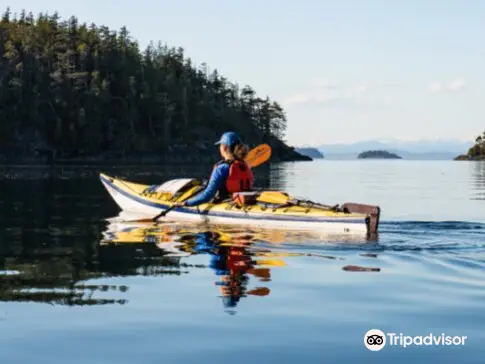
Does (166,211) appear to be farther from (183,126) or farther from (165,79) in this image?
(165,79)

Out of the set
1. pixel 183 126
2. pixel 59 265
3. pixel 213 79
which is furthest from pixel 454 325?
pixel 213 79

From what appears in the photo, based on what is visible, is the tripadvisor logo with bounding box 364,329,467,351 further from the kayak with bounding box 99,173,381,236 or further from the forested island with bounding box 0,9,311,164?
the forested island with bounding box 0,9,311,164

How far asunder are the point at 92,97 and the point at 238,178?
108807 mm

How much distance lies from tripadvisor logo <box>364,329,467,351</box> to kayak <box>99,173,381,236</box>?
8526 mm

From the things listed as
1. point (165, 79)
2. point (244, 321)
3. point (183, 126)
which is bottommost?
point (244, 321)

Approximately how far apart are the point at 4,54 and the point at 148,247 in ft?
382

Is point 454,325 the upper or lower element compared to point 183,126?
lower

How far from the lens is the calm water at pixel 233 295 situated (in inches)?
330

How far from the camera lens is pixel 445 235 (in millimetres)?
18000

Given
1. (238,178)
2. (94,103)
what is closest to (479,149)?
(94,103)

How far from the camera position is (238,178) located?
20.9 m

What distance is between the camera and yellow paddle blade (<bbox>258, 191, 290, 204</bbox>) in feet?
64.7

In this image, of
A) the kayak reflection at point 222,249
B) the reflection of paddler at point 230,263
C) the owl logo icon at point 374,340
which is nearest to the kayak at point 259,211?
the kayak reflection at point 222,249

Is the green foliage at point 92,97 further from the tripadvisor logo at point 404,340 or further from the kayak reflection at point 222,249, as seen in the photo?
the tripadvisor logo at point 404,340
